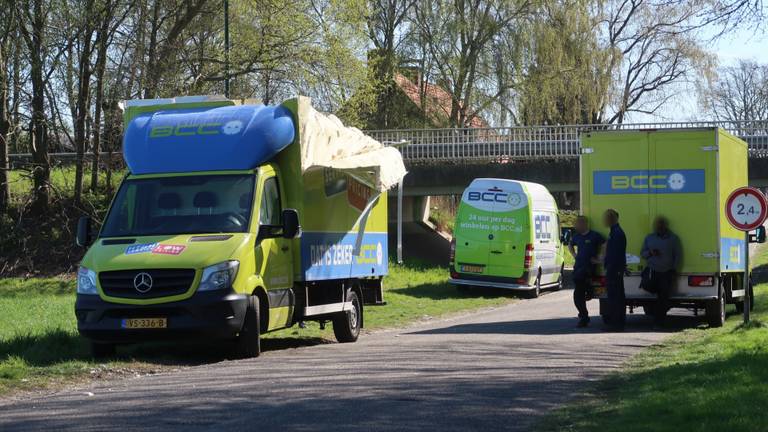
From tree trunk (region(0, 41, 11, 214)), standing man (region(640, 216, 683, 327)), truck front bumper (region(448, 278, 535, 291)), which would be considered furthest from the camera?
tree trunk (region(0, 41, 11, 214))

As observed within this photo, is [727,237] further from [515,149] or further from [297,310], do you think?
[515,149]

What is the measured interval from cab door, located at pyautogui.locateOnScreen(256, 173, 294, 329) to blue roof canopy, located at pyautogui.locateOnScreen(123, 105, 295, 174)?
43 centimetres

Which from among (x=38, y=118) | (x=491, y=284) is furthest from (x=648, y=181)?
(x=38, y=118)

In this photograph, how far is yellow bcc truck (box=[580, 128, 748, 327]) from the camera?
18688 mm

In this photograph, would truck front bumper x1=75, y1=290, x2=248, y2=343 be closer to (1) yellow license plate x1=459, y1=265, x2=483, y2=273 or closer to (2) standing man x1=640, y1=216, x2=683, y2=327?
(2) standing man x1=640, y1=216, x2=683, y2=327

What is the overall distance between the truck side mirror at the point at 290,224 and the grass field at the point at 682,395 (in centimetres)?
432

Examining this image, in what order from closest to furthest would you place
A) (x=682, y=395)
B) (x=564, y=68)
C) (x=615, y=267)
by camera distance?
(x=682, y=395), (x=615, y=267), (x=564, y=68)

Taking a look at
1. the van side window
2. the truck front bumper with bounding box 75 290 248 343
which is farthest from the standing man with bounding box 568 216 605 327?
the truck front bumper with bounding box 75 290 248 343

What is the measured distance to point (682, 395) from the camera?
974cm

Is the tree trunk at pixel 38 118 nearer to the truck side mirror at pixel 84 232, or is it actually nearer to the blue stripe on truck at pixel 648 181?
the truck side mirror at pixel 84 232

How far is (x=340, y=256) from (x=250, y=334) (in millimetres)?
2991

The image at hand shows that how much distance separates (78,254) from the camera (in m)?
36.2

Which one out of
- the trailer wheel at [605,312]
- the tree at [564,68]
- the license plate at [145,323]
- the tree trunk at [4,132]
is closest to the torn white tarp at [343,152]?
the license plate at [145,323]

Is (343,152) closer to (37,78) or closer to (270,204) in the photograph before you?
(270,204)
